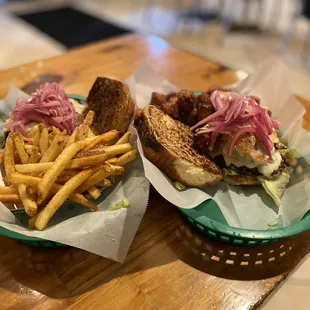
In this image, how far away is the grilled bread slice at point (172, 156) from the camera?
1.40 meters

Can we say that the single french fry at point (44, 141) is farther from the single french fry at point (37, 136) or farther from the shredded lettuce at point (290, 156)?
the shredded lettuce at point (290, 156)

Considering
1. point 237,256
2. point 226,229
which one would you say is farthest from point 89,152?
point 237,256

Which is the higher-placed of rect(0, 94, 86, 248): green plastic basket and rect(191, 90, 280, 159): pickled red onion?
rect(191, 90, 280, 159): pickled red onion

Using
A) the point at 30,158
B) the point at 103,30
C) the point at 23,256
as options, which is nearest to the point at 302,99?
the point at 30,158

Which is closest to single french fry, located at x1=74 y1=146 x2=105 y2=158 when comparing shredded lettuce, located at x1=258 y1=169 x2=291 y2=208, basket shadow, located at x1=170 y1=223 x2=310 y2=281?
basket shadow, located at x1=170 y1=223 x2=310 y2=281

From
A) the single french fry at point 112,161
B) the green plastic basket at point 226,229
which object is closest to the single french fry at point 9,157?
the single french fry at point 112,161

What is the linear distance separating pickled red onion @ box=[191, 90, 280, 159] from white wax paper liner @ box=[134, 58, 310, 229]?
0.57 feet

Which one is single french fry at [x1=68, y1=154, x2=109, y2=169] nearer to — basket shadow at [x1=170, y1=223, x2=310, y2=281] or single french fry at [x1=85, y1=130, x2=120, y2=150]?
single french fry at [x1=85, y1=130, x2=120, y2=150]

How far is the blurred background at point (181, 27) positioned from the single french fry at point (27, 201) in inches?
144

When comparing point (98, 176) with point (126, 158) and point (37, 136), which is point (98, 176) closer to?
point (126, 158)

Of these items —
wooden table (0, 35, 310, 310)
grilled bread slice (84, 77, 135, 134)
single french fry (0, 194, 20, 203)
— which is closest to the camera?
wooden table (0, 35, 310, 310)

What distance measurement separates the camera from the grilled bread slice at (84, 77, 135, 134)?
5.19 feet

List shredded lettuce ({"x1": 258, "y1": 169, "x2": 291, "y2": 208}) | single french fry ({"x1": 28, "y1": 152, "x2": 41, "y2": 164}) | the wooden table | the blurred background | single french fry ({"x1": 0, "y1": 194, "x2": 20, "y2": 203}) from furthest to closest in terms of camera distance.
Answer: the blurred background → shredded lettuce ({"x1": 258, "y1": 169, "x2": 291, "y2": 208}) → single french fry ({"x1": 28, "y1": 152, "x2": 41, "y2": 164}) → single french fry ({"x1": 0, "y1": 194, "x2": 20, "y2": 203}) → the wooden table

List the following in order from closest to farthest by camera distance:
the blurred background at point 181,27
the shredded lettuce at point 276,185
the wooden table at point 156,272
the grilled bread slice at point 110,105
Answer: the wooden table at point 156,272
the shredded lettuce at point 276,185
the grilled bread slice at point 110,105
the blurred background at point 181,27
